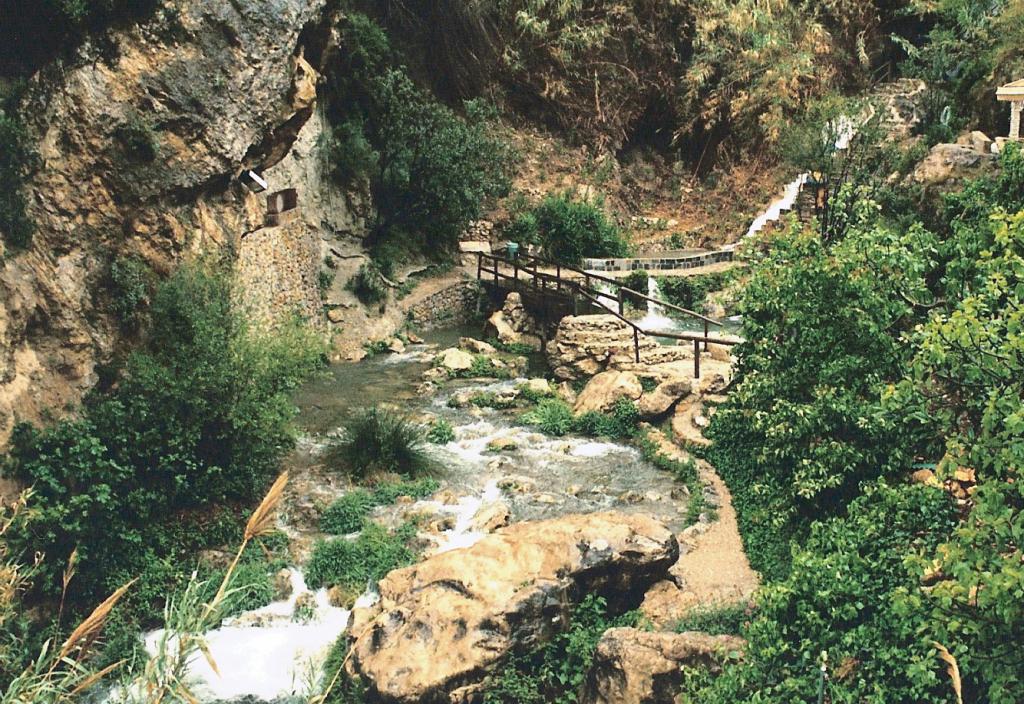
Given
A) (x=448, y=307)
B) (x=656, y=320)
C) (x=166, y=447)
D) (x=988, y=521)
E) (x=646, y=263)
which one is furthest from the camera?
(x=646, y=263)

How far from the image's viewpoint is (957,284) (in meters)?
9.55

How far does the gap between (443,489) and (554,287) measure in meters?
10.9

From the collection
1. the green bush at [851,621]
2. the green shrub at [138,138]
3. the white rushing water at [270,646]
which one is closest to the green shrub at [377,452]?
the white rushing water at [270,646]

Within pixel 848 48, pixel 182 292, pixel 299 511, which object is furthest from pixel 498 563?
pixel 848 48

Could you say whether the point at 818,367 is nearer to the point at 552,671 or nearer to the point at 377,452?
the point at 552,671

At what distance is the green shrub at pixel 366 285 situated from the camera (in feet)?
80.9

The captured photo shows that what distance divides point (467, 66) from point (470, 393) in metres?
15.6

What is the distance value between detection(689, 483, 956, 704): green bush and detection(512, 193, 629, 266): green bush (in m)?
20.5

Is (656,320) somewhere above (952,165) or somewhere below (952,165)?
below

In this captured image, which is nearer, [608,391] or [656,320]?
[608,391]

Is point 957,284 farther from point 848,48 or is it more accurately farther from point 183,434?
point 848,48

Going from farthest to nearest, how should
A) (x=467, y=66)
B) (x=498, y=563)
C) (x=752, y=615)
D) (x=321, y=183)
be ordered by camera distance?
(x=467, y=66) < (x=321, y=183) < (x=498, y=563) < (x=752, y=615)

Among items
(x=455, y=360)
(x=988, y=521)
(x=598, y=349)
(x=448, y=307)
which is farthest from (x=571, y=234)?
(x=988, y=521)

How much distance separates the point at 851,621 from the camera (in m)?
8.57
